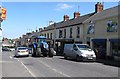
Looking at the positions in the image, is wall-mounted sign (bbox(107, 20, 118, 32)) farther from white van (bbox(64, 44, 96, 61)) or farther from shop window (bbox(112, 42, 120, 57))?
white van (bbox(64, 44, 96, 61))

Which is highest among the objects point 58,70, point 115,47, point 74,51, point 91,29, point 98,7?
point 98,7

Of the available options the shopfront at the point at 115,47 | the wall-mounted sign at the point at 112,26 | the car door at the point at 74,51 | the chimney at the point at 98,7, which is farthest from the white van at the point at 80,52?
the chimney at the point at 98,7

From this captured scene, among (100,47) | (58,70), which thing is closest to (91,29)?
(100,47)

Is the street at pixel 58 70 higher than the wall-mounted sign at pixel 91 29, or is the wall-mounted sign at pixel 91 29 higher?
the wall-mounted sign at pixel 91 29

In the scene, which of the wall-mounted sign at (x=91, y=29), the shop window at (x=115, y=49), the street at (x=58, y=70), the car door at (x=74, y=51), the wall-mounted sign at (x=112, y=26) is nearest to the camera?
the street at (x=58, y=70)

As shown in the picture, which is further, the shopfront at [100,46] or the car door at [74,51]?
the shopfront at [100,46]

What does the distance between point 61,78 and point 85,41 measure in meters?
28.8

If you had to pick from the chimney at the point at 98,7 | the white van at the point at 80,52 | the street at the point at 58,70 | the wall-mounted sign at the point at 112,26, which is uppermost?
the chimney at the point at 98,7

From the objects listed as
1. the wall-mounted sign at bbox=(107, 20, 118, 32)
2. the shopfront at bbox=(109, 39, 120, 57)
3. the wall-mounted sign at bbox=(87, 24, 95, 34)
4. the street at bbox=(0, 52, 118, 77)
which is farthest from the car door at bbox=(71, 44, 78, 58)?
the wall-mounted sign at bbox=(87, 24, 95, 34)

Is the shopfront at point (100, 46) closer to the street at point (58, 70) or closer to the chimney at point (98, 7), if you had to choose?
the chimney at point (98, 7)

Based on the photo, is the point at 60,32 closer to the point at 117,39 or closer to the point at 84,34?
the point at 84,34

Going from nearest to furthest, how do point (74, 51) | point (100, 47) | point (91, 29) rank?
point (74, 51), point (100, 47), point (91, 29)

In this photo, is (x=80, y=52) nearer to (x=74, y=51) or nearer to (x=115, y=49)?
(x=74, y=51)

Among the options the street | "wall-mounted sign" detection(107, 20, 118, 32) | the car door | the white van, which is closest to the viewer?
the street
